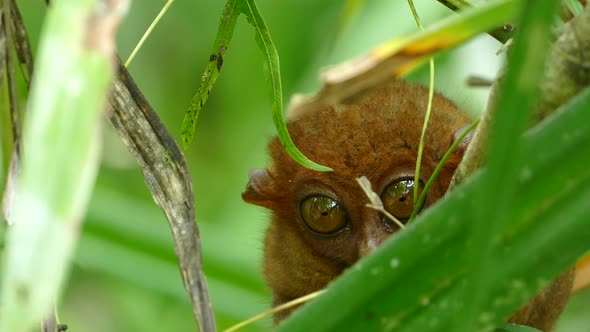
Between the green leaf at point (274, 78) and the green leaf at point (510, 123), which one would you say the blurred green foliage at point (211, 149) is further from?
the green leaf at point (510, 123)

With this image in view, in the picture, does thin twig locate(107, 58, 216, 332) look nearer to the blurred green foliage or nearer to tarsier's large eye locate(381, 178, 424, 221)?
tarsier's large eye locate(381, 178, 424, 221)

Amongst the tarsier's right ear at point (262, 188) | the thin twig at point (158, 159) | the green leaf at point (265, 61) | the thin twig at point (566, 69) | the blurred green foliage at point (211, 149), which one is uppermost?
the blurred green foliage at point (211, 149)

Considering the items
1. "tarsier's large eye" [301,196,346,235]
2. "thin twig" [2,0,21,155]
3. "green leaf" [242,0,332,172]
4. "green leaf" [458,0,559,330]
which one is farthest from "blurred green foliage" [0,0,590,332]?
"green leaf" [458,0,559,330]

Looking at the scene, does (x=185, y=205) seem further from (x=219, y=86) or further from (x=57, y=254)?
(x=219, y=86)

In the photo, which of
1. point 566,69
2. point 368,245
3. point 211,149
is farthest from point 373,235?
point 211,149

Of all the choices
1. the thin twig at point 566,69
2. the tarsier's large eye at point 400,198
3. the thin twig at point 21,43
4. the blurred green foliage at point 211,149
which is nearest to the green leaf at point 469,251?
the thin twig at point 566,69

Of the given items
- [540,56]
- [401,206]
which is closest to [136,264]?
[401,206]
